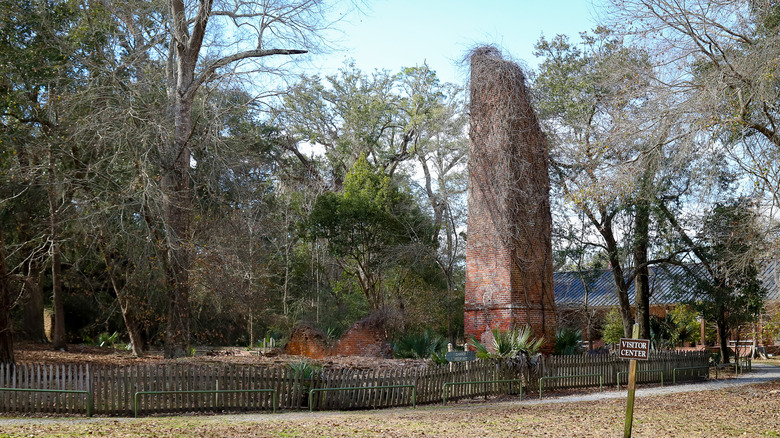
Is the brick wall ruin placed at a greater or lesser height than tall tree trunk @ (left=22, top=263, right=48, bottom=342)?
lesser

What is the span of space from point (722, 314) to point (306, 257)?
18.4 metres

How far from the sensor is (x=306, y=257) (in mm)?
34312

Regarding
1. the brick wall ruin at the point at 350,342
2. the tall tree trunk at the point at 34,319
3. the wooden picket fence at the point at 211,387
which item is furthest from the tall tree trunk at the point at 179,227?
the tall tree trunk at the point at 34,319

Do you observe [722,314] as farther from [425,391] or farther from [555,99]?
[425,391]

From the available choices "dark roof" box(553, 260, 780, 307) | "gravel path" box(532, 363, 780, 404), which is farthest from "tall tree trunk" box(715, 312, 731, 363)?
"dark roof" box(553, 260, 780, 307)

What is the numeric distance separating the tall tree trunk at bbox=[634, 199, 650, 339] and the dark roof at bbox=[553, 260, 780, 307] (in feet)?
2.77

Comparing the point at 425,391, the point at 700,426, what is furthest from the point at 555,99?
the point at 700,426

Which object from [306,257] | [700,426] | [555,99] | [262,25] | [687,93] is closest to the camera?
[700,426]

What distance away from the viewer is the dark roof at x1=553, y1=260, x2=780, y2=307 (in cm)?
2542

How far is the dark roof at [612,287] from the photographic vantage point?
25.4 meters

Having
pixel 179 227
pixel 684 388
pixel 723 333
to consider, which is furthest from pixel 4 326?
pixel 723 333

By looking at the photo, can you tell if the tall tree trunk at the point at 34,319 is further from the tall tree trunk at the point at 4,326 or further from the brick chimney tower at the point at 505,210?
the brick chimney tower at the point at 505,210

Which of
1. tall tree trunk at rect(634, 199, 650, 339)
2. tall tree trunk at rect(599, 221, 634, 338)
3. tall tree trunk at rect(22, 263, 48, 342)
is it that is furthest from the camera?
tall tree trunk at rect(22, 263, 48, 342)

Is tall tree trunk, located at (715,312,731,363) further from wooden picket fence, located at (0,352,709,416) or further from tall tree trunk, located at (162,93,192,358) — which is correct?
tall tree trunk, located at (162,93,192,358)
